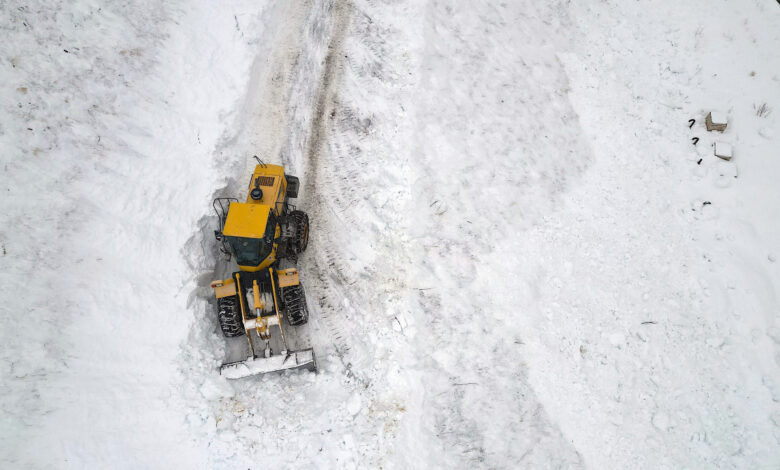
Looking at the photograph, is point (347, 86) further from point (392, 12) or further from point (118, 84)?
point (118, 84)

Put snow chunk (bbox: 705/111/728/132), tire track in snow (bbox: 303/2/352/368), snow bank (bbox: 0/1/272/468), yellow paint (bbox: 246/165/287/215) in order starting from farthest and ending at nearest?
snow chunk (bbox: 705/111/728/132) → tire track in snow (bbox: 303/2/352/368) → yellow paint (bbox: 246/165/287/215) → snow bank (bbox: 0/1/272/468)

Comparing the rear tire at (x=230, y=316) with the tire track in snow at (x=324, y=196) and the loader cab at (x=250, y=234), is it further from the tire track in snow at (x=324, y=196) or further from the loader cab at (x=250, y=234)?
the tire track in snow at (x=324, y=196)

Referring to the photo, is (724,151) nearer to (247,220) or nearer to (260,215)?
(260,215)

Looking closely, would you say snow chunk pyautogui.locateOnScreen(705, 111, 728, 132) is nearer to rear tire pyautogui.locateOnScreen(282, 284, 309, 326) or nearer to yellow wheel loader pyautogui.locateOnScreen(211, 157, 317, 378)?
yellow wheel loader pyautogui.locateOnScreen(211, 157, 317, 378)

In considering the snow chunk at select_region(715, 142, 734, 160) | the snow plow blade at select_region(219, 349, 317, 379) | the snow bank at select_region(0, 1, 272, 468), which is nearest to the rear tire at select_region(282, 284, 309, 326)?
the snow plow blade at select_region(219, 349, 317, 379)

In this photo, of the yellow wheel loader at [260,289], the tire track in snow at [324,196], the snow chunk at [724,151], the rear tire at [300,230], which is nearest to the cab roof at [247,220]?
the yellow wheel loader at [260,289]

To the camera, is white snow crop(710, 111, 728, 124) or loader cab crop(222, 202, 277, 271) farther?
white snow crop(710, 111, 728, 124)

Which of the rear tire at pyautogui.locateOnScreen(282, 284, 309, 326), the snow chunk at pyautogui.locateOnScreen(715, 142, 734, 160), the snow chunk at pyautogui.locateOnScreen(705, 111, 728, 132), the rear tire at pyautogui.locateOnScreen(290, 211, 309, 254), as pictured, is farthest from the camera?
the snow chunk at pyautogui.locateOnScreen(705, 111, 728, 132)

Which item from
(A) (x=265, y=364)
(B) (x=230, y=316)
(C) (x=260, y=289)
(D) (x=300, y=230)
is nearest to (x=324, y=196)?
(D) (x=300, y=230)

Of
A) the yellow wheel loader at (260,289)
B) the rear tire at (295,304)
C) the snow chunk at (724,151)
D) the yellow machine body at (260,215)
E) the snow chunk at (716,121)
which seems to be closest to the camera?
the yellow wheel loader at (260,289)
